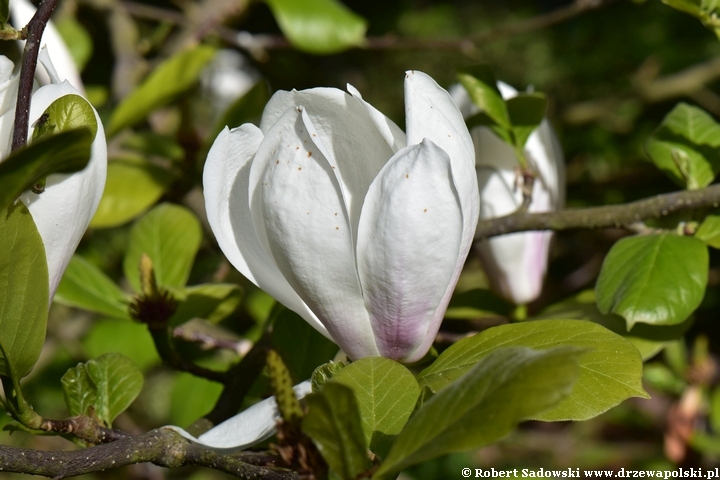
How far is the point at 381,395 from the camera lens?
0.36m

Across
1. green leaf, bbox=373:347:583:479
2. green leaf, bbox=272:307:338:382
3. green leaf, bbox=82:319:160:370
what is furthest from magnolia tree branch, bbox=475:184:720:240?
green leaf, bbox=82:319:160:370

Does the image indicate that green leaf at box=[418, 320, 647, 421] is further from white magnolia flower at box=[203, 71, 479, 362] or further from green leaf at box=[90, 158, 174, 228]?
green leaf at box=[90, 158, 174, 228]

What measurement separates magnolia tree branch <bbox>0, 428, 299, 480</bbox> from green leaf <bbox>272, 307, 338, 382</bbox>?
0.13m

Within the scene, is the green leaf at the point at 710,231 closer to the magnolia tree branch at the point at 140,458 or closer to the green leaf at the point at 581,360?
the green leaf at the point at 581,360

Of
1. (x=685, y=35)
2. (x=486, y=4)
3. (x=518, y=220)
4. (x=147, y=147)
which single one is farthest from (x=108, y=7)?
(x=685, y=35)

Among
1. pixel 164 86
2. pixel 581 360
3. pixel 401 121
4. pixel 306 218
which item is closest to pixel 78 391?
pixel 306 218

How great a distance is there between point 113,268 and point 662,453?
97cm

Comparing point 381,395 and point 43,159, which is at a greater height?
point 43,159

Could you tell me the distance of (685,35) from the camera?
1.46 meters

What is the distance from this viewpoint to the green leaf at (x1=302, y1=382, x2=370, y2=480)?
0.91ft

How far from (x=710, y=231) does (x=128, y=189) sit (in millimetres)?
607

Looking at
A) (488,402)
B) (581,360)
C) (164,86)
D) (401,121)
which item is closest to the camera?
(488,402)

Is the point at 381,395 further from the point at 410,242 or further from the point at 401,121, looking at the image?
the point at 401,121

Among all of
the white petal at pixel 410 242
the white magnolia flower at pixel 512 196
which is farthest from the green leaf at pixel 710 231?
the white petal at pixel 410 242
